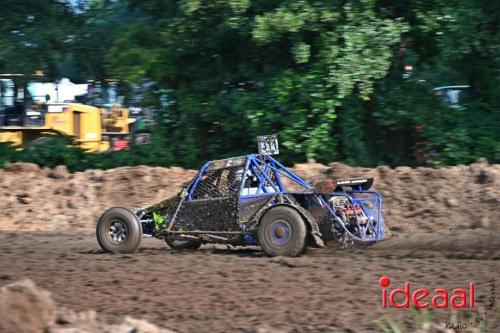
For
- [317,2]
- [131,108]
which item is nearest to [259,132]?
[317,2]

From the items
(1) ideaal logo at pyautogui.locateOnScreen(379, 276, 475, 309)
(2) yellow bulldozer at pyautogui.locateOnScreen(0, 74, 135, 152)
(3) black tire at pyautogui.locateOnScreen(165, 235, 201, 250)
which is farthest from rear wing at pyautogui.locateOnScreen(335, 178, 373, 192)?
(2) yellow bulldozer at pyautogui.locateOnScreen(0, 74, 135, 152)

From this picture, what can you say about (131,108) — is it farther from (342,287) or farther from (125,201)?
(342,287)

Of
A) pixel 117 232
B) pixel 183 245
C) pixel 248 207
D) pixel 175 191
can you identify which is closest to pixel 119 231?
pixel 117 232

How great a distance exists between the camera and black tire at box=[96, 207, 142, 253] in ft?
38.4

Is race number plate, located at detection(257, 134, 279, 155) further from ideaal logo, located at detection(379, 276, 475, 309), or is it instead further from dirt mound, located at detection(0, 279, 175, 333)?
dirt mound, located at detection(0, 279, 175, 333)

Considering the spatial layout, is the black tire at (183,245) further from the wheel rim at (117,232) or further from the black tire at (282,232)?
the black tire at (282,232)

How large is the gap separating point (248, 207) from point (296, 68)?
675cm

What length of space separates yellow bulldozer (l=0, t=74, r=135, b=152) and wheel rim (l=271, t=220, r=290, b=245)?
A: 981cm

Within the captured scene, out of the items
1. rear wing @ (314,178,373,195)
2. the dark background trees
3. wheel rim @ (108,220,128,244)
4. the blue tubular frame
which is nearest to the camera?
the blue tubular frame

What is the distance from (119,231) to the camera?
11875mm

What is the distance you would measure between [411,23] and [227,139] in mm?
4683

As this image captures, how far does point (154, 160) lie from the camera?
1914cm

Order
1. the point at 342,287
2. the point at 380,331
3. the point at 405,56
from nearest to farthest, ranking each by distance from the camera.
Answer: the point at 380,331 → the point at 342,287 → the point at 405,56

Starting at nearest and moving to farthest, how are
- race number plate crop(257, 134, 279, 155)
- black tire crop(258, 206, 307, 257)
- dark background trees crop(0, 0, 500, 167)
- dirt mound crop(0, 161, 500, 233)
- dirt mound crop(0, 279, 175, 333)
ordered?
dirt mound crop(0, 279, 175, 333)
black tire crop(258, 206, 307, 257)
race number plate crop(257, 134, 279, 155)
dirt mound crop(0, 161, 500, 233)
dark background trees crop(0, 0, 500, 167)
